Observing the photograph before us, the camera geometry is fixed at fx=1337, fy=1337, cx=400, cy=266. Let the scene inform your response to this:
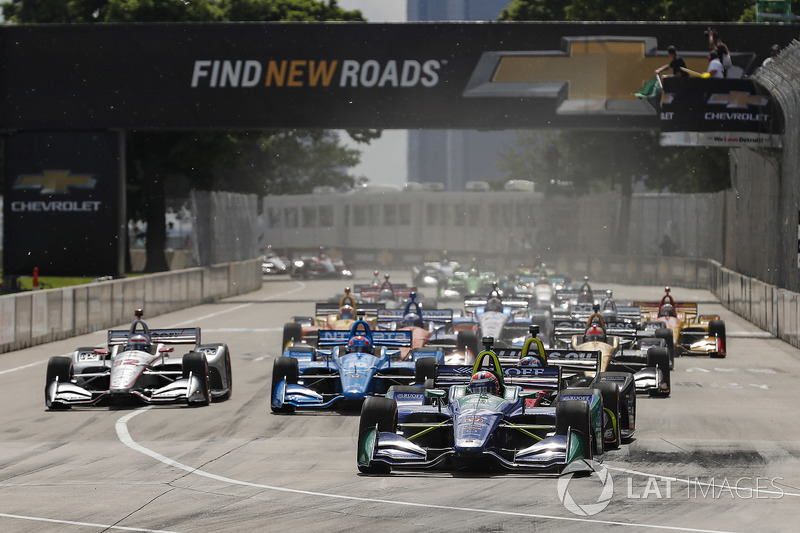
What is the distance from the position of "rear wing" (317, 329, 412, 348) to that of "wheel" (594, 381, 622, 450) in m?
5.33

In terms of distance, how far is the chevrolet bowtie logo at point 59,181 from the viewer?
3984cm

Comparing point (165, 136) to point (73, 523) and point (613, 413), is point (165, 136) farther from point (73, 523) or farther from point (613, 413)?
point (73, 523)

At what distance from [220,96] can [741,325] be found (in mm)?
15750

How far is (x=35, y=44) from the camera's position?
1529 inches

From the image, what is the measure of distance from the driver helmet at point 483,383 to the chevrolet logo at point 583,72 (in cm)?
2416

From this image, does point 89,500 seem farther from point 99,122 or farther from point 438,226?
point 438,226

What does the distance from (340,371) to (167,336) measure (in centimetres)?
354

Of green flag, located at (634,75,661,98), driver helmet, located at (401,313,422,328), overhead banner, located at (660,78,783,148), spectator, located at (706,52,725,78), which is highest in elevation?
spectator, located at (706,52,725,78)

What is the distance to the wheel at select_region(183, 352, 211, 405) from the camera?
17641 millimetres

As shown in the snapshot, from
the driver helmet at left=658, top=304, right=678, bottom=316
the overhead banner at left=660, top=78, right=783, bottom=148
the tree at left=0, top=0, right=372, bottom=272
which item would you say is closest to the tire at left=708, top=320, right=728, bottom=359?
the driver helmet at left=658, top=304, right=678, bottom=316

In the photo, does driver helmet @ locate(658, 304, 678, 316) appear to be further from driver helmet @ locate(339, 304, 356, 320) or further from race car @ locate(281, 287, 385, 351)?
driver helmet @ locate(339, 304, 356, 320)

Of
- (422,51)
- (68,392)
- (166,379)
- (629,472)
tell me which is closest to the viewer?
(629,472)

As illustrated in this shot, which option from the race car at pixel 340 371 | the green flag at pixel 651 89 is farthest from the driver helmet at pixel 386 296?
the race car at pixel 340 371

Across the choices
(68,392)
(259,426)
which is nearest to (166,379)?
(68,392)
